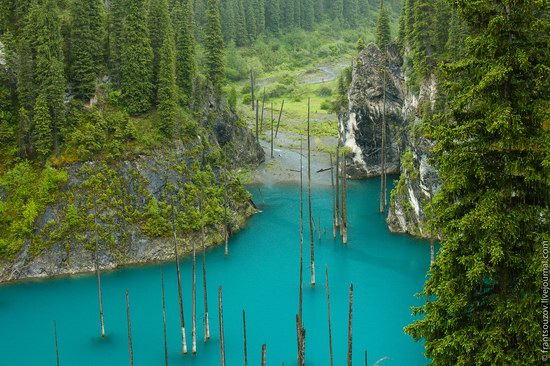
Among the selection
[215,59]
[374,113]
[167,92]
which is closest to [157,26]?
[167,92]

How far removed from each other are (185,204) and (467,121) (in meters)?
63.3

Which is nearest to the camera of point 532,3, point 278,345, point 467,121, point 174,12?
point 532,3

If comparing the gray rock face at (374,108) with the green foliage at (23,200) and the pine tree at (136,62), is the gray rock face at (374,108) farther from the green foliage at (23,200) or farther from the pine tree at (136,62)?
the green foliage at (23,200)

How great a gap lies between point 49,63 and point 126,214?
70.3 feet

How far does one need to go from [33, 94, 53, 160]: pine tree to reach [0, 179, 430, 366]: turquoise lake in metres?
16.9

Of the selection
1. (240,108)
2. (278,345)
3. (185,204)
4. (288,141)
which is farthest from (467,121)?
(240,108)

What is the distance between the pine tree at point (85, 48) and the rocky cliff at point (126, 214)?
38.1 feet

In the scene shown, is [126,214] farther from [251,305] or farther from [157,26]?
[157,26]

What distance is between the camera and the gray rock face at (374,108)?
106 metres

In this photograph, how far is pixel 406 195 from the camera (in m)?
81.4

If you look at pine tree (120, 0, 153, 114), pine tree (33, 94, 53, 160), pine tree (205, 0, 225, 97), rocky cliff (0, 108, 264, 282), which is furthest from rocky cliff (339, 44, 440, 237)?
pine tree (33, 94, 53, 160)

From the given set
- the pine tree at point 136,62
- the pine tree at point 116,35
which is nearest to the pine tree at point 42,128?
the pine tree at point 136,62

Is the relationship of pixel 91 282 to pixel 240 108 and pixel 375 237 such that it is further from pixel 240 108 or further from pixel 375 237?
pixel 240 108

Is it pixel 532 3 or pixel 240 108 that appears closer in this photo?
pixel 532 3
